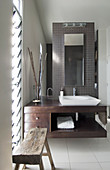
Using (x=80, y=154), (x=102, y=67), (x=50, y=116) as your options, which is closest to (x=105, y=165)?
(x=80, y=154)

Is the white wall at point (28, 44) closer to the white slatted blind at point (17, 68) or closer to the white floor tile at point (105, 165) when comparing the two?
the white slatted blind at point (17, 68)

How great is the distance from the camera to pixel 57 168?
1824 mm

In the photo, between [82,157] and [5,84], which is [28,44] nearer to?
[5,84]

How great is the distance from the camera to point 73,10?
129 inches

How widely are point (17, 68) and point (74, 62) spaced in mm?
1223

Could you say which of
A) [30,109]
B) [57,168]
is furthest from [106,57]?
[57,168]

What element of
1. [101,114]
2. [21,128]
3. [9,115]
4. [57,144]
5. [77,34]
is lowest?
[57,144]

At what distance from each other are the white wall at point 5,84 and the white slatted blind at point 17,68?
49 cm

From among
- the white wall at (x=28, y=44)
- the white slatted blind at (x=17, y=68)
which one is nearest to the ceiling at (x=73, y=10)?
the white wall at (x=28, y=44)

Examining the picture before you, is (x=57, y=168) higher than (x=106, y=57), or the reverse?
(x=106, y=57)

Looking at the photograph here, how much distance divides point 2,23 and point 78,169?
1.70 metres

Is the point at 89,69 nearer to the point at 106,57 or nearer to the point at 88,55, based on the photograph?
the point at 88,55

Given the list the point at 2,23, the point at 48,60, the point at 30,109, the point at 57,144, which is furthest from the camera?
the point at 48,60

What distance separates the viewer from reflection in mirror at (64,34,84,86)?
289 cm
